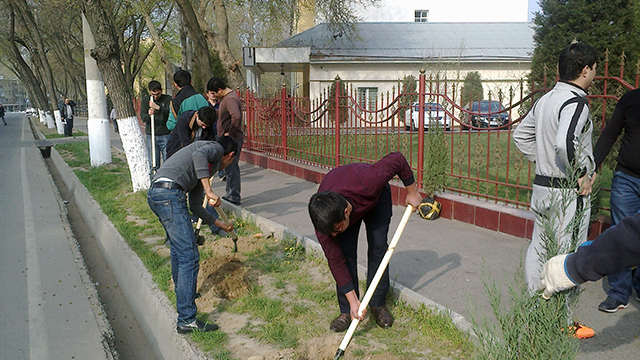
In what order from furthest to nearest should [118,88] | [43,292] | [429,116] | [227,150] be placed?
[118,88], [429,116], [43,292], [227,150]

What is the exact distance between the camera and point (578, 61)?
10.6 feet

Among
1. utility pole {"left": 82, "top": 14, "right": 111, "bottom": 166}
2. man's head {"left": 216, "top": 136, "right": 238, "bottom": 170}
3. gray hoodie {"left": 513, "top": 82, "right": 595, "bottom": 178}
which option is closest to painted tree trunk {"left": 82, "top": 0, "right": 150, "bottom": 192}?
utility pole {"left": 82, "top": 14, "right": 111, "bottom": 166}

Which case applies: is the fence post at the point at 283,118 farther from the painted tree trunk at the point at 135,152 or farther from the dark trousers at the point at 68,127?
the dark trousers at the point at 68,127

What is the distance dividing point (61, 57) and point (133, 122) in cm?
3606

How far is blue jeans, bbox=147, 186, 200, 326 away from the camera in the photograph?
3.89 meters

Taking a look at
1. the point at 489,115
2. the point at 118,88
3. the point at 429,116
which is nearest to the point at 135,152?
the point at 118,88

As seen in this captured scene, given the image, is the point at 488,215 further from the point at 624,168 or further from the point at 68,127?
the point at 68,127

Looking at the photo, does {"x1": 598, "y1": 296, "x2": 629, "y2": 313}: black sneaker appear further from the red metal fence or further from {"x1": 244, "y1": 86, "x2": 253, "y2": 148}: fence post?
{"x1": 244, "y1": 86, "x2": 253, "y2": 148}: fence post

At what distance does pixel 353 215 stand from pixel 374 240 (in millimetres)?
463

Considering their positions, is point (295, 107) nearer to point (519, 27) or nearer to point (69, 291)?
point (69, 291)

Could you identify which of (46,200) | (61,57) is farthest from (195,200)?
(61,57)

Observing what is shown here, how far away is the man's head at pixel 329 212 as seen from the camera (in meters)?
3.01

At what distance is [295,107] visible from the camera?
438 inches

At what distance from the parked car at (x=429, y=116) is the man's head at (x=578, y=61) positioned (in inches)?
140
